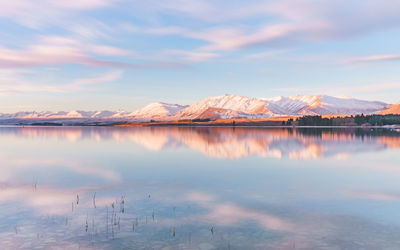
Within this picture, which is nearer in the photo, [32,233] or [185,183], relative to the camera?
[32,233]

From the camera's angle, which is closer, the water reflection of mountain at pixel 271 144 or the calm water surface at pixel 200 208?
the calm water surface at pixel 200 208

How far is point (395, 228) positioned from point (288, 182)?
12228 millimetres

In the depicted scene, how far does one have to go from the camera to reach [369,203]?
20609 mm

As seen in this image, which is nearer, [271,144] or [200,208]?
[200,208]

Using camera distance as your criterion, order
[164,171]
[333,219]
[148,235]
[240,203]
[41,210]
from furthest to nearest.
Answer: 1. [164,171]
2. [240,203]
3. [41,210]
4. [333,219]
5. [148,235]

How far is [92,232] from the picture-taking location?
15406 mm

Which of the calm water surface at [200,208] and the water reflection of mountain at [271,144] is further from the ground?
the calm water surface at [200,208]

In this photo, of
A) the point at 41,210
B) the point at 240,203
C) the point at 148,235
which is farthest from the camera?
the point at 240,203

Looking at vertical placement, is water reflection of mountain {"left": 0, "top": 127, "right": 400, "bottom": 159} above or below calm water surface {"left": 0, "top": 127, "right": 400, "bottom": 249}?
below

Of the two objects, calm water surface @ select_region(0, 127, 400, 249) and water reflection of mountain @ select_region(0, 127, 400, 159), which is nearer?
calm water surface @ select_region(0, 127, 400, 249)

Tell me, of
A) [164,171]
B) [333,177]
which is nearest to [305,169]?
[333,177]

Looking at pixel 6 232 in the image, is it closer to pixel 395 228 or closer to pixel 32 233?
pixel 32 233

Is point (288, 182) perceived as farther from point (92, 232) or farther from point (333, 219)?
point (92, 232)

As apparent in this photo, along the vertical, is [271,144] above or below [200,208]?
below
